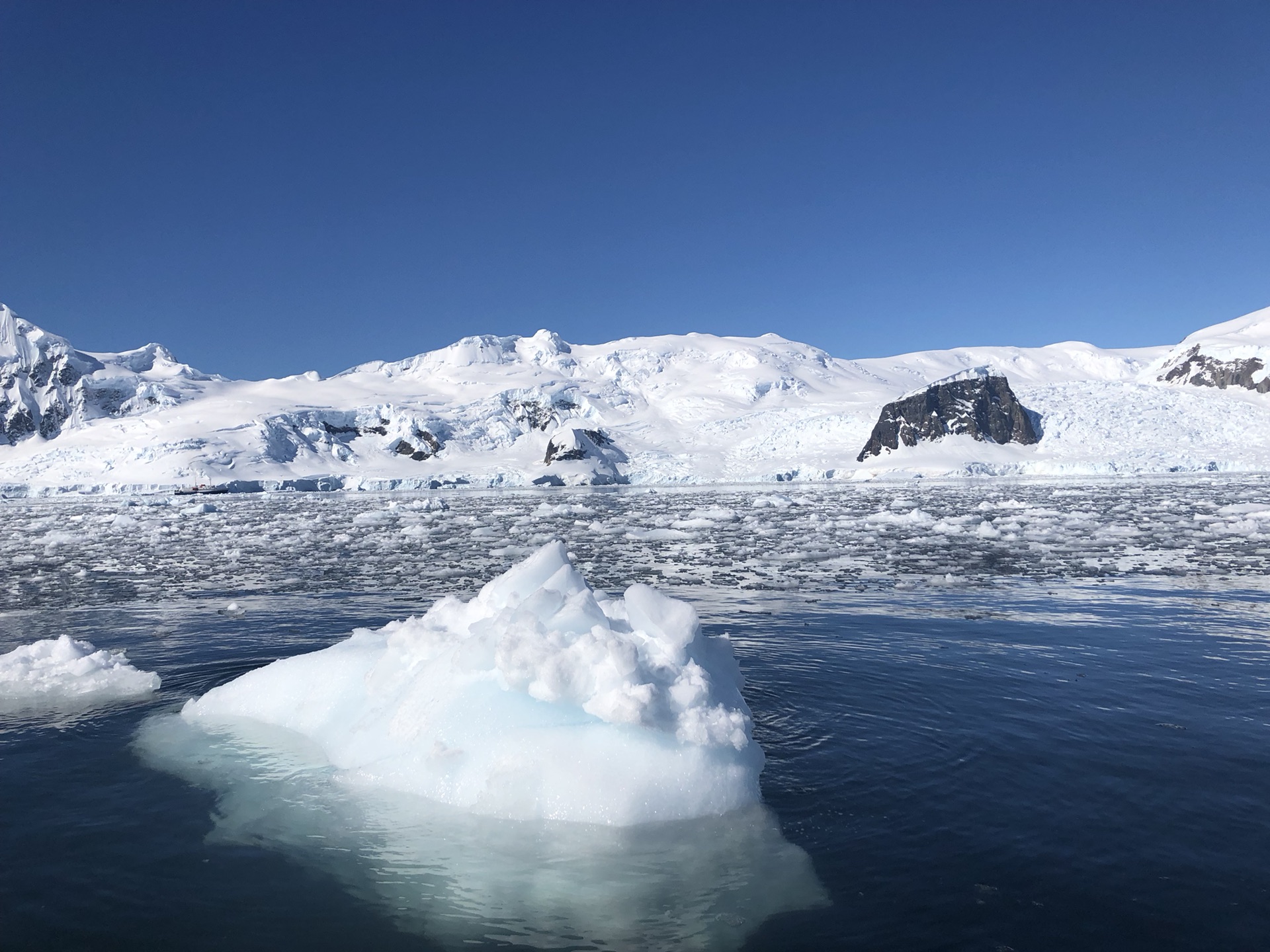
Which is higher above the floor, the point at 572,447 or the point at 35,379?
the point at 35,379

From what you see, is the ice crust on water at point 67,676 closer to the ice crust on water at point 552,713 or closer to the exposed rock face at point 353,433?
the ice crust on water at point 552,713

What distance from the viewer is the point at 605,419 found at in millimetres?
150125

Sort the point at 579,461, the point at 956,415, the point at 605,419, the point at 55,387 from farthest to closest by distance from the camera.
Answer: the point at 55,387, the point at 605,419, the point at 956,415, the point at 579,461

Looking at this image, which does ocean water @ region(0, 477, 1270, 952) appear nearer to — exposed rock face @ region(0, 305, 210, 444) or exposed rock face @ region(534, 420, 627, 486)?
exposed rock face @ region(534, 420, 627, 486)

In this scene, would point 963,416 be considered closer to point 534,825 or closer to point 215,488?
point 215,488

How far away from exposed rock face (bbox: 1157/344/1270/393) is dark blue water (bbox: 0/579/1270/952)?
127646 millimetres

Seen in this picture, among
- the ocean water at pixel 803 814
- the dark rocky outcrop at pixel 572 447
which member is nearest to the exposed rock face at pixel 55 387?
the dark rocky outcrop at pixel 572 447

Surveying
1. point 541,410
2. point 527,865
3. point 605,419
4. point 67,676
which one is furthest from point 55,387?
point 527,865

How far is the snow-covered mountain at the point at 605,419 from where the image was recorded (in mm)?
90750

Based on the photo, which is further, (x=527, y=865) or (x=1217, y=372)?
(x=1217, y=372)

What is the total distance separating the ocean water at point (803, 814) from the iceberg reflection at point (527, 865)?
19mm

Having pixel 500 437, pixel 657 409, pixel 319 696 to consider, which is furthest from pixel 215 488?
pixel 319 696

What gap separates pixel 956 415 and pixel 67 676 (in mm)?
121360

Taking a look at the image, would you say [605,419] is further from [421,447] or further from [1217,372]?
[1217,372]
